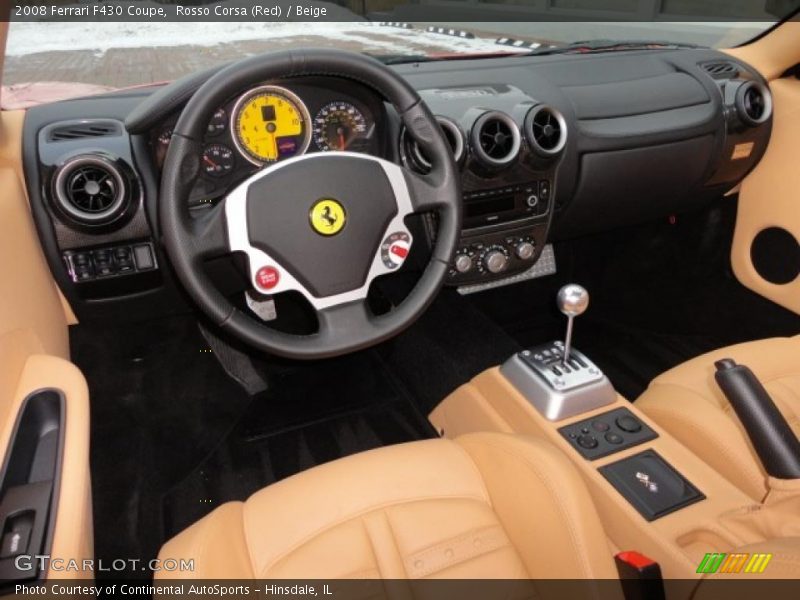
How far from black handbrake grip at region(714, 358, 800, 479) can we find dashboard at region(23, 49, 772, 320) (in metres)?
0.78

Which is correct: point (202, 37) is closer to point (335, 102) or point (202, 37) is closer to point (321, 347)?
point (335, 102)

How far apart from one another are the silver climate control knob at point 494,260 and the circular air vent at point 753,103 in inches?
40.8

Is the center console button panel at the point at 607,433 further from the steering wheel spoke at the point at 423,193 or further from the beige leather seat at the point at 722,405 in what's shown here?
the steering wheel spoke at the point at 423,193

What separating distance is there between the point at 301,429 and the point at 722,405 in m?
1.39

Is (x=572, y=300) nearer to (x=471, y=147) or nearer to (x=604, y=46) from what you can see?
(x=471, y=147)

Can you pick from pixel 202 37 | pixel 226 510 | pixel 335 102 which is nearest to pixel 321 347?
pixel 226 510

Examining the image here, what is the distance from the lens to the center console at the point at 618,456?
133cm

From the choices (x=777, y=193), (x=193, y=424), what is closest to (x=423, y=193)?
(x=193, y=424)

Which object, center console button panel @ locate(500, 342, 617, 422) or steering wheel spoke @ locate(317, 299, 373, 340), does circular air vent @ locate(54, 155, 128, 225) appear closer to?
steering wheel spoke @ locate(317, 299, 373, 340)

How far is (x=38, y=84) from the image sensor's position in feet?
5.74

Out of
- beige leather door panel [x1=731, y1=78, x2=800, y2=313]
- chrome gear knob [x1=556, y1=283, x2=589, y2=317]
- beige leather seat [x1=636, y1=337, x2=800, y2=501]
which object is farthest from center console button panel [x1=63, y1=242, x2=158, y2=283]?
beige leather door panel [x1=731, y1=78, x2=800, y2=313]

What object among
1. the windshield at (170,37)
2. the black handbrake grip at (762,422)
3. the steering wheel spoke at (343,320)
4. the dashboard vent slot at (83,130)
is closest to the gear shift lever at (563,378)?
the black handbrake grip at (762,422)

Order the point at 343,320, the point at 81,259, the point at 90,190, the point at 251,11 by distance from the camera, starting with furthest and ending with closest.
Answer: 1. the point at 251,11
2. the point at 81,259
3. the point at 90,190
4. the point at 343,320

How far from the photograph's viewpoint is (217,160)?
1494mm
